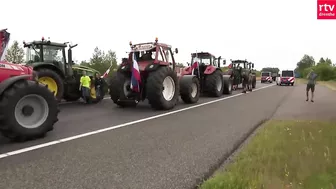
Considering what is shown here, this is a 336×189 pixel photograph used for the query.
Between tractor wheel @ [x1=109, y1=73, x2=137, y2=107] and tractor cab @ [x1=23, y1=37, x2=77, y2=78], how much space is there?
2.65m

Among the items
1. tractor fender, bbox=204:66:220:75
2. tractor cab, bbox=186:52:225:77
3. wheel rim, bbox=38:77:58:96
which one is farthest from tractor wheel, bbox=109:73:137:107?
tractor fender, bbox=204:66:220:75

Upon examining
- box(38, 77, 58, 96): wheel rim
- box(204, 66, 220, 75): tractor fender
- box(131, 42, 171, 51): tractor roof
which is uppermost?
box(131, 42, 171, 51): tractor roof

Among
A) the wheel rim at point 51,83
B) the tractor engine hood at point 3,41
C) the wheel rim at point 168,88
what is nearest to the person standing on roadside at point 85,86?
the wheel rim at point 51,83

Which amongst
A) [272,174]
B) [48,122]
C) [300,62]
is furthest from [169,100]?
[300,62]

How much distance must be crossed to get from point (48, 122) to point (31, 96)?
636 millimetres

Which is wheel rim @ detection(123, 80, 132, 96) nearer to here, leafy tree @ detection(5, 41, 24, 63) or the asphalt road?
the asphalt road

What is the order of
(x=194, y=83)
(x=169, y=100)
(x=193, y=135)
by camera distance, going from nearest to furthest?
(x=193, y=135), (x=169, y=100), (x=194, y=83)

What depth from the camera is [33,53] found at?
1334cm

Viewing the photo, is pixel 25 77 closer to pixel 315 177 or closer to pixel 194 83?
pixel 315 177

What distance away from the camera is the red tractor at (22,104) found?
20.0 feet

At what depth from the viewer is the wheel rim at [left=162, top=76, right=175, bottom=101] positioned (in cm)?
1208

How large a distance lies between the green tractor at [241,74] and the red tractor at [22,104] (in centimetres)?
1793

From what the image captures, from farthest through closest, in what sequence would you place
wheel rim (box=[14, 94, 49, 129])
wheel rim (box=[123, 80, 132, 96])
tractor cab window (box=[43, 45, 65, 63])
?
tractor cab window (box=[43, 45, 65, 63])
wheel rim (box=[123, 80, 132, 96])
wheel rim (box=[14, 94, 49, 129])

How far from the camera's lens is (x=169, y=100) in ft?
39.3
